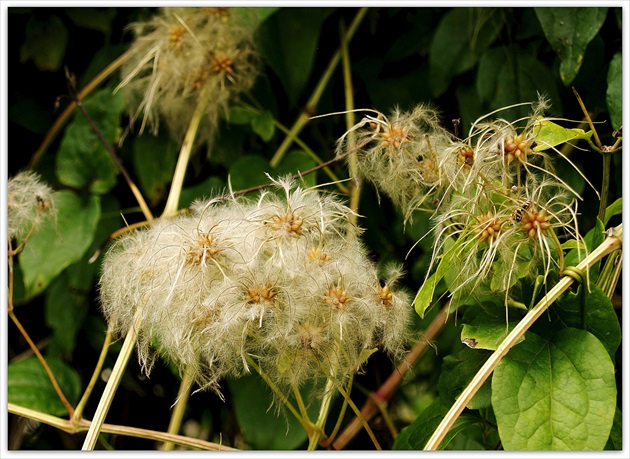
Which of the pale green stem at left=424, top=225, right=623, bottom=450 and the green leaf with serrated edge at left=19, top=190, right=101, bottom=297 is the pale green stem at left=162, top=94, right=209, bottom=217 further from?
the pale green stem at left=424, top=225, right=623, bottom=450

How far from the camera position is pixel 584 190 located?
40.5 inches

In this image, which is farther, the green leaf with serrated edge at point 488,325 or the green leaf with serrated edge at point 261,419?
the green leaf with serrated edge at point 261,419

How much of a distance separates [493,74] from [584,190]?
23cm

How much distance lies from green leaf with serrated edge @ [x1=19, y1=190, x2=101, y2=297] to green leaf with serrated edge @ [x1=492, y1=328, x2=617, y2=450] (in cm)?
66

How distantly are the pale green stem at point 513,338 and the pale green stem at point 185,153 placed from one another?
508 mm

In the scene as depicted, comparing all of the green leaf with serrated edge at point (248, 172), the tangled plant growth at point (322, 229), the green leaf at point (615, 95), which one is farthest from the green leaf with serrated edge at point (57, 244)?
the green leaf at point (615, 95)

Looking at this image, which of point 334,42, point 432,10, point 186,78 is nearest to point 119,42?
point 186,78

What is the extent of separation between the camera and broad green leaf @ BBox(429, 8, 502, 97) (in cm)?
104

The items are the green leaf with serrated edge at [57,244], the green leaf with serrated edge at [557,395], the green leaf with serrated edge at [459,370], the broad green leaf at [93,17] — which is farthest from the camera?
the broad green leaf at [93,17]

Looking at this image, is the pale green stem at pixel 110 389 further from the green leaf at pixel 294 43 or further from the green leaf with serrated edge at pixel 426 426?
the green leaf at pixel 294 43

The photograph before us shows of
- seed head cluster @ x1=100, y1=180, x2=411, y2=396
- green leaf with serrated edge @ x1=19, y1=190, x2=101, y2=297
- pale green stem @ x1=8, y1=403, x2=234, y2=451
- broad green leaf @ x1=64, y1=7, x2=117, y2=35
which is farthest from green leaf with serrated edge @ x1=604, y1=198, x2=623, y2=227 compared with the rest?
broad green leaf @ x1=64, y1=7, x2=117, y2=35

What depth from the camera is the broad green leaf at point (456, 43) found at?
40.9 inches

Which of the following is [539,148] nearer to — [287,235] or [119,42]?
[287,235]

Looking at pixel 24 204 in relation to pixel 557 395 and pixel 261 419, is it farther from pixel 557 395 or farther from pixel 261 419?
pixel 557 395
